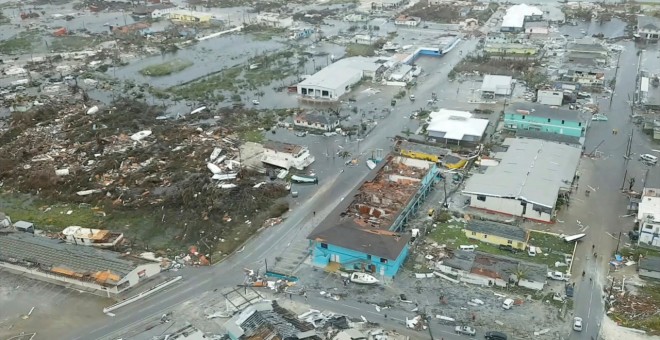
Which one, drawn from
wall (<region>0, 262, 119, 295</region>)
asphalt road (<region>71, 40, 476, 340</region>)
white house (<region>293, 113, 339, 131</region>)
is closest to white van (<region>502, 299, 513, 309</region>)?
asphalt road (<region>71, 40, 476, 340</region>)

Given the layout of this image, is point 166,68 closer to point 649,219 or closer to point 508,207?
point 508,207

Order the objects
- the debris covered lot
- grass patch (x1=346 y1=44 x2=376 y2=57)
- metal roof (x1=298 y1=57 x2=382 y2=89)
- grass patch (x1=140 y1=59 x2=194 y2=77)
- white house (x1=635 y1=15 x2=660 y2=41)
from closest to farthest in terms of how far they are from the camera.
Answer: the debris covered lot, metal roof (x1=298 y1=57 x2=382 y2=89), grass patch (x1=140 y1=59 x2=194 y2=77), grass patch (x1=346 y1=44 x2=376 y2=57), white house (x1=635 y1=15 x2=660 y2=41)

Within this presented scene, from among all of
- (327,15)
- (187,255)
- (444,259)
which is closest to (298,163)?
(187,255)

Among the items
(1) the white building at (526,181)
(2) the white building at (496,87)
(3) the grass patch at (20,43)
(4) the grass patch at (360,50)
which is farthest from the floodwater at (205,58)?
(1) the white building at (526,181)

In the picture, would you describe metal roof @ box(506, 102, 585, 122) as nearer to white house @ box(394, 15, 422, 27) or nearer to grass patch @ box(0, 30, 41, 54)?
white house @ box(394, 15, 422, 27)

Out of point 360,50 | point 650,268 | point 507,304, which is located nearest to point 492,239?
point 507,304

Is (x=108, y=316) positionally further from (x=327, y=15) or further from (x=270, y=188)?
(x=327, y=15)
